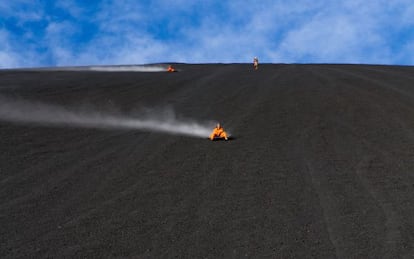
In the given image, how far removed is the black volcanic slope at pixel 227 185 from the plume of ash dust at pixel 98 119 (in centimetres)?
75

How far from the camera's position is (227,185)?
11891 mm

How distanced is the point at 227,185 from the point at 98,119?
8869 millimetres

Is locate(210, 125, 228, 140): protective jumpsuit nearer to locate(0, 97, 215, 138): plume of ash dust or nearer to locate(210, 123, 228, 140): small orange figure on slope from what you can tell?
locate(210, 123, 228, 140): small orange figure on slope

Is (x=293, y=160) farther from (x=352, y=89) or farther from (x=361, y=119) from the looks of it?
(x=352, y=89)

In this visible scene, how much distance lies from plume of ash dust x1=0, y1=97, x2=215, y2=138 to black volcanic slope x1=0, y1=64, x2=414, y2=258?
0.75 m

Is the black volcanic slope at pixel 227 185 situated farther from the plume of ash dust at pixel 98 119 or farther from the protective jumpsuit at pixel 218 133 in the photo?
the plume of ash dust at pixel 98 119

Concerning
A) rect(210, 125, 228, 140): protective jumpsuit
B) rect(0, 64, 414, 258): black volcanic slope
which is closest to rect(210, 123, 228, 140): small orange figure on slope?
rect(210, 125, 228, 140): protective jumpsuit

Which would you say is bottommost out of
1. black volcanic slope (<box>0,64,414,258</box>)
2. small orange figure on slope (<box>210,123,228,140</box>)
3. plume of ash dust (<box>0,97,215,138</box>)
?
black volcanic slope (<box>0,64,414,258</box>)

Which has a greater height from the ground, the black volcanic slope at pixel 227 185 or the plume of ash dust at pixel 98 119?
the plume of ash dust at pixel 98 119

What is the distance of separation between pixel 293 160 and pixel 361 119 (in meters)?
5.76

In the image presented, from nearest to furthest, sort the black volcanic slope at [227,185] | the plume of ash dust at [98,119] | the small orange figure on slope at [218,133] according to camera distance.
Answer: the black volcanic slope at [227,185] → the small orange figure on slope at [218,133] → the plume of ash dust at [98,119]

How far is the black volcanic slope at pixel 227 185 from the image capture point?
9.12m

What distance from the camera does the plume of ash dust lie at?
18.1 meters

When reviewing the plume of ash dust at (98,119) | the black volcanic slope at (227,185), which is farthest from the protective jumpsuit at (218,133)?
the plume of ash dust at (98,119)
